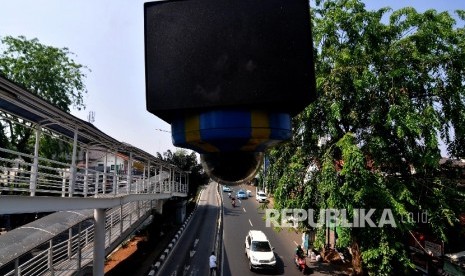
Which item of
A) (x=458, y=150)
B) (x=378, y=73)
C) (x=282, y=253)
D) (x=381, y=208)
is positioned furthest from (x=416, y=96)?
(x=282, y=253)

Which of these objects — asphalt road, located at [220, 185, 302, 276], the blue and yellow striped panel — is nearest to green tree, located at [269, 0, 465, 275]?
asphalt road, located at [220, 185, 302, 276]

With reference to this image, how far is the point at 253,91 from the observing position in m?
1.64

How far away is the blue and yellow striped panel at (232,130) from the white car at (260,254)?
17.3 metres

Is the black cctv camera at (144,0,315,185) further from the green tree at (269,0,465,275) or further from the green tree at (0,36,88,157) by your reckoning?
the green tree at (0,36,88,157)

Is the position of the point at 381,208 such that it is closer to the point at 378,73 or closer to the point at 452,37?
the point at 378,73

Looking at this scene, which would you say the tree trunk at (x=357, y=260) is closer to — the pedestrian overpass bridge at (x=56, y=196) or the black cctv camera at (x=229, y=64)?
the pedestrian overpass bridge at (x=56, y=196)

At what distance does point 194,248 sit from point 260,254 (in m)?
5.47

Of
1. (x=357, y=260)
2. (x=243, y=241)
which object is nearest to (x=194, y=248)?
(x=243, y=241)

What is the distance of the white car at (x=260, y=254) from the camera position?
18031 millimetres

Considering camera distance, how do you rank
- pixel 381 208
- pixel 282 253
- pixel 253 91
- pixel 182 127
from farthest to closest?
pixel 282 253
pixel 381 208
pixel 182 127
pixel 253 91

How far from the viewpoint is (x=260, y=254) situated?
61.2 feet

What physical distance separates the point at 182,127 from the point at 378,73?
12951 millimetres

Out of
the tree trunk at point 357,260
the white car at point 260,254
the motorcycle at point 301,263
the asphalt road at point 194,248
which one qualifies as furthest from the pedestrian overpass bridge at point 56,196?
the tree trunk at point 357,260

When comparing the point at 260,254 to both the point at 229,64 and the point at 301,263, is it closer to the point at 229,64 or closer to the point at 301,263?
the point at 301,263
